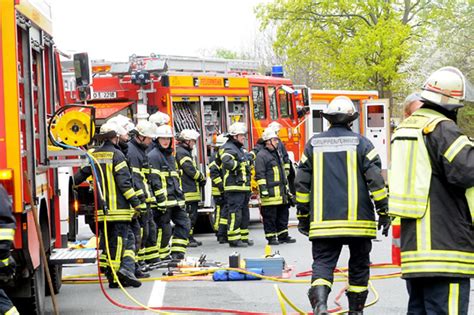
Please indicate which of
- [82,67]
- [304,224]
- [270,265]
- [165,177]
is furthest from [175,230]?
[304,224]

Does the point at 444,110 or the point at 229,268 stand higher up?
the point at 444,110

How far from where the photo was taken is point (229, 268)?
1130 centimetres

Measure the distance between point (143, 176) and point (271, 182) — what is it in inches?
135

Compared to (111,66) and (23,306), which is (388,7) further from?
(23,306)

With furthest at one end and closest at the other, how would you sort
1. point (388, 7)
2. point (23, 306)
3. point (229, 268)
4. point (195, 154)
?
point (388, 7)
point (195, 154)
point (229, 268)
point (23, 306)

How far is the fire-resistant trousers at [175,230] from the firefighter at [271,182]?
1857mm

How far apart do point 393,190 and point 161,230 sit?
745 centimetres

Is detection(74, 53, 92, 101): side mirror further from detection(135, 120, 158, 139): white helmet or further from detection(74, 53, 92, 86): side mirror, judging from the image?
detection(135, 120, 158, 139): white helmet

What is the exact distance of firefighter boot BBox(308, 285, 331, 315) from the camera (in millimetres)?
→ 7816

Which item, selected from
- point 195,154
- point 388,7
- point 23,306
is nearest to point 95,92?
point 195,154

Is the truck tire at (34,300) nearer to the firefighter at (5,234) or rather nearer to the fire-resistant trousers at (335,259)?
the firefighter at (5,234)

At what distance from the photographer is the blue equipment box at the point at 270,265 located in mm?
11414

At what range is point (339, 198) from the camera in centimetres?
788

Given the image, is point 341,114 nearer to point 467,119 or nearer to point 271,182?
point 271,182
